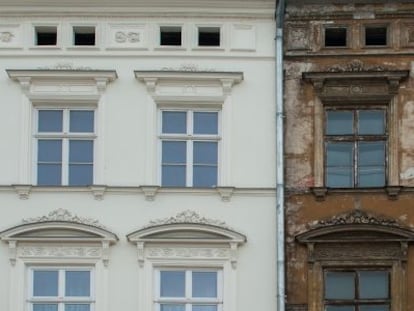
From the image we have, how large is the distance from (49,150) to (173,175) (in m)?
2.27

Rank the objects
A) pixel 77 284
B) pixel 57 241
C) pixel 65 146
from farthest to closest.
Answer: pixel 65 146, pixel 77 284, pixel 57 241

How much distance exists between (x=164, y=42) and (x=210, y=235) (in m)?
3.70

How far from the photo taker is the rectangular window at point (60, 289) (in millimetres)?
22953

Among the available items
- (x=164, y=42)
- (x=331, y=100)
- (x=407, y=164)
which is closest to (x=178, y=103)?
(x=164, y=42)

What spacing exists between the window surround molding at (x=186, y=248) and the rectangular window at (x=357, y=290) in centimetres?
168

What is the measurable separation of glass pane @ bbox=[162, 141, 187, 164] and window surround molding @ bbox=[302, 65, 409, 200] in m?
2.35

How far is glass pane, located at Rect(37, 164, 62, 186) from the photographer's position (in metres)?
23.5

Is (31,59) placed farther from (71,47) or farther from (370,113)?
(370,113)

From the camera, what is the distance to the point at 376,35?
23.9 metres

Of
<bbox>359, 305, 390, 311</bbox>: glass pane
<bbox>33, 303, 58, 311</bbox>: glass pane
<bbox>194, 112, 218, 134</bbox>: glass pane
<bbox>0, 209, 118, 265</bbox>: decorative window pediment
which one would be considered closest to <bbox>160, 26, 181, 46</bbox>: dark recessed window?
<bbox>194, 112, 218, 134</bbox>: glass pane

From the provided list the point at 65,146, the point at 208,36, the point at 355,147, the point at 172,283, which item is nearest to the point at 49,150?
the point at 65,146

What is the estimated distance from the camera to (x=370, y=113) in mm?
23562

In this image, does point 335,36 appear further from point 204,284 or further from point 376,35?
point 204,284

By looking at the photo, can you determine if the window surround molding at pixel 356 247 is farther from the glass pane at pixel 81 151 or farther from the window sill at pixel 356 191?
the glass pane at pixel 81 151
